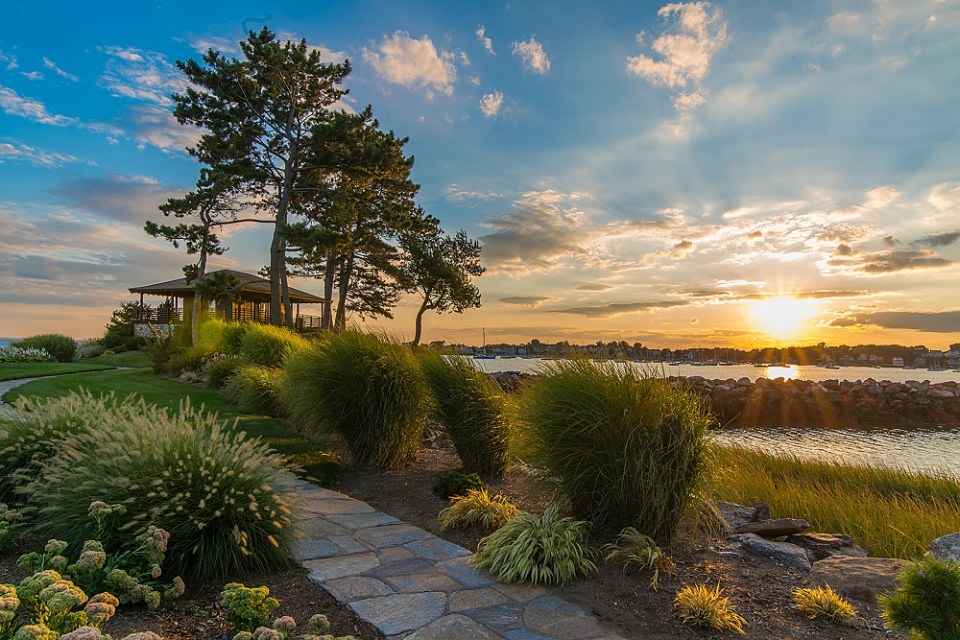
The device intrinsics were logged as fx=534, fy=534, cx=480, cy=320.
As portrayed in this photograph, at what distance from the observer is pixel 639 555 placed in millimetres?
3260

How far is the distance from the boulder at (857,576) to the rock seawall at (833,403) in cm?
1391

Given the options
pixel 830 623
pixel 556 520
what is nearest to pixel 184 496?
pixel 556 520

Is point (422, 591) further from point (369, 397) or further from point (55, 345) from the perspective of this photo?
point (55, 345)

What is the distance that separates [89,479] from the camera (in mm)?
3299

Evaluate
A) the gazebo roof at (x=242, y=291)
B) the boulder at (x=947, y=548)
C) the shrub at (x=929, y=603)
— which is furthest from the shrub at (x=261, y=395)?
the gazebo roof at (x=242, y=291)

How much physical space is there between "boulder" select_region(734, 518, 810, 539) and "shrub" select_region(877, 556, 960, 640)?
2558 mm

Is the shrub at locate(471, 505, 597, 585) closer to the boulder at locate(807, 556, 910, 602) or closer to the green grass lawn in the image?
the boulder at locate(807, 556, 910, 602)

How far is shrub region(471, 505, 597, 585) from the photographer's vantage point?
3156 millimetres

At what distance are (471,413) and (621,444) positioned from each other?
7.64 feet

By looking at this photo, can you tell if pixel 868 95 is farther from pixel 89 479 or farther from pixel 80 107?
pixel 80 107

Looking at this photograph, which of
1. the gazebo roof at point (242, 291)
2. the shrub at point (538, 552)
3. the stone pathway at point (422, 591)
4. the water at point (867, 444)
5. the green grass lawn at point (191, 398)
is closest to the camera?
the stone pathway at point (422, 591)

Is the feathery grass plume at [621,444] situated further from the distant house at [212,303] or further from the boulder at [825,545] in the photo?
the distant house at [212,303]

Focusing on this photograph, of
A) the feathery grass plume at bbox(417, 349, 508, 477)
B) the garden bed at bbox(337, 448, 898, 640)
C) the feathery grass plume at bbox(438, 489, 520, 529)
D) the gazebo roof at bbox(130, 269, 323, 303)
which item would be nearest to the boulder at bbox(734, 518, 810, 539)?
the garden bed at bbox(337, 448, 898, 640)

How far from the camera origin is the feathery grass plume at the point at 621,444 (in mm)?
3498
